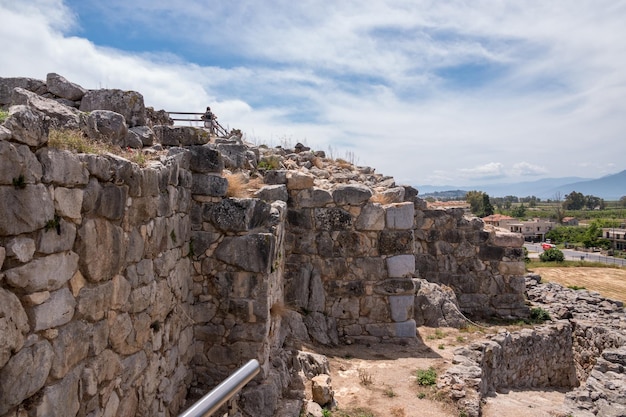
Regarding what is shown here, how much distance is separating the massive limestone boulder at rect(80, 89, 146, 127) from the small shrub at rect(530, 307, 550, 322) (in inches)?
402

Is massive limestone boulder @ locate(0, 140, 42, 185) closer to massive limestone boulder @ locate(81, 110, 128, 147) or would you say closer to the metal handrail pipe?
massive limestone boulder @ locate(81, 110, 128, 147)

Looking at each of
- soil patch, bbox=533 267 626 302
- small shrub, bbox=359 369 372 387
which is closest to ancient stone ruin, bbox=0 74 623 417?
small shrub, bbox=359 369 372 387

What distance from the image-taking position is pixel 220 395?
1.88m

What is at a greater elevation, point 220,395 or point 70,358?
point 220,395

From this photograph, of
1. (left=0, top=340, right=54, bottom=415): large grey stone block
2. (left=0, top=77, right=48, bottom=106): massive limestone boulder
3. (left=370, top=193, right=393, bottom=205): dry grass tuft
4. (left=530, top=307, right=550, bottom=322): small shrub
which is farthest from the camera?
(left=530, top=307, right=550, bottom=322): small shrub

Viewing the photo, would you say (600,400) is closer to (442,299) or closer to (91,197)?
(442,299)

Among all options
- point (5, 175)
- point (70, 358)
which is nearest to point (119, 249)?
point (70, 358)

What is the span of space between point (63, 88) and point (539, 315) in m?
11.2

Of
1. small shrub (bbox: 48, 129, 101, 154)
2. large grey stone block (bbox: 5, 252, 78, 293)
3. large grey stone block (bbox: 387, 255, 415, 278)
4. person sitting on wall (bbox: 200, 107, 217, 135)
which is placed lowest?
large grey stone block (bbox: 387, 255, 415, 278)

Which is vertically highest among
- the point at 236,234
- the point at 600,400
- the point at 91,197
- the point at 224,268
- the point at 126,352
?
the point at 91,197

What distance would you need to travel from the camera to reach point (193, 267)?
6141 mm

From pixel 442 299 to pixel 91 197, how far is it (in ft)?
28.6

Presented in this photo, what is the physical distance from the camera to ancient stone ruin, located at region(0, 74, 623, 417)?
2.96m

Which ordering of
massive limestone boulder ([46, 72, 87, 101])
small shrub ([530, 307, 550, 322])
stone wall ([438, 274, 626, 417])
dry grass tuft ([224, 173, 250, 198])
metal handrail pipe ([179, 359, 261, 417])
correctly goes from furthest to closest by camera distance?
small shrub ([530, 307, 550, 322]), stone wall ([438, 274, 626, 417]), dry grass tuft ([224, 173, 250, 198]), massive limestone boulder ([46, 72, 87, 101]), metal handrail pipe ([179, 359, 261, 417])
